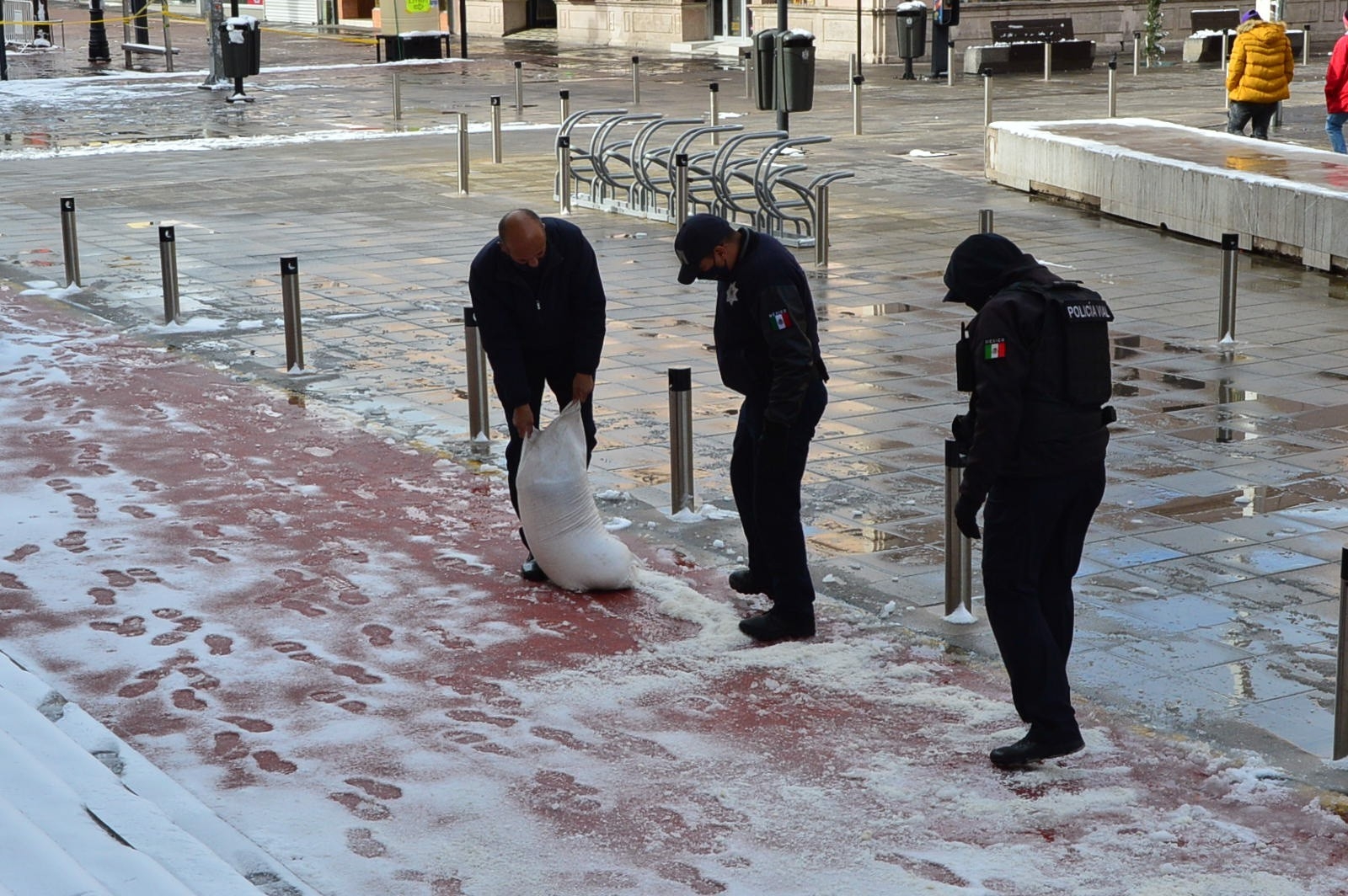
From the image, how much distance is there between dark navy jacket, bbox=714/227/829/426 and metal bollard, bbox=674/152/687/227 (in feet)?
32.8

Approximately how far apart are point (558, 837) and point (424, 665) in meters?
1.67

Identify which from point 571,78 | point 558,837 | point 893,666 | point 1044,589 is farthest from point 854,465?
point 571,78

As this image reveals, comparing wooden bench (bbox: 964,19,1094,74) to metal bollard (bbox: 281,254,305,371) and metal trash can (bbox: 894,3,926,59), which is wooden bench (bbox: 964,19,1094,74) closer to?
metal trash can (bbox: 894,3,926,59)

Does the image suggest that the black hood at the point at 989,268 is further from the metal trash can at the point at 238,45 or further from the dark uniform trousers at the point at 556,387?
the metal trash can at the point at 238,45

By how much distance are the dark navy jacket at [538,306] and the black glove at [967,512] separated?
211cm

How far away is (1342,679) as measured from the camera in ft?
19.1

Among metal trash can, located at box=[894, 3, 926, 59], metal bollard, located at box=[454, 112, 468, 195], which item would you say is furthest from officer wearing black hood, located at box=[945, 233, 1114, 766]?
metal trash can, located at box=[894, 3, 926, 59]

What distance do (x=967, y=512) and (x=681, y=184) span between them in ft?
37.6

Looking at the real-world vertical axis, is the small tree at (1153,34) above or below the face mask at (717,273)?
above

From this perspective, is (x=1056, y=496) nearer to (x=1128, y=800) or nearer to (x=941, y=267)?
(x=1128, y=800)

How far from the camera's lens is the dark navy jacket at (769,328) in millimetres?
6719

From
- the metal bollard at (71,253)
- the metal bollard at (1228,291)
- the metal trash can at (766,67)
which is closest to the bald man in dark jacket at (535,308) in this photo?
the metal bollard at (1228,291)

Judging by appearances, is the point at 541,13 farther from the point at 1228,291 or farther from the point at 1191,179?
the point at 1228,291

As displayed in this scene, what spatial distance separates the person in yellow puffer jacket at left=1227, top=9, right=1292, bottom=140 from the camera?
67.7 ft
